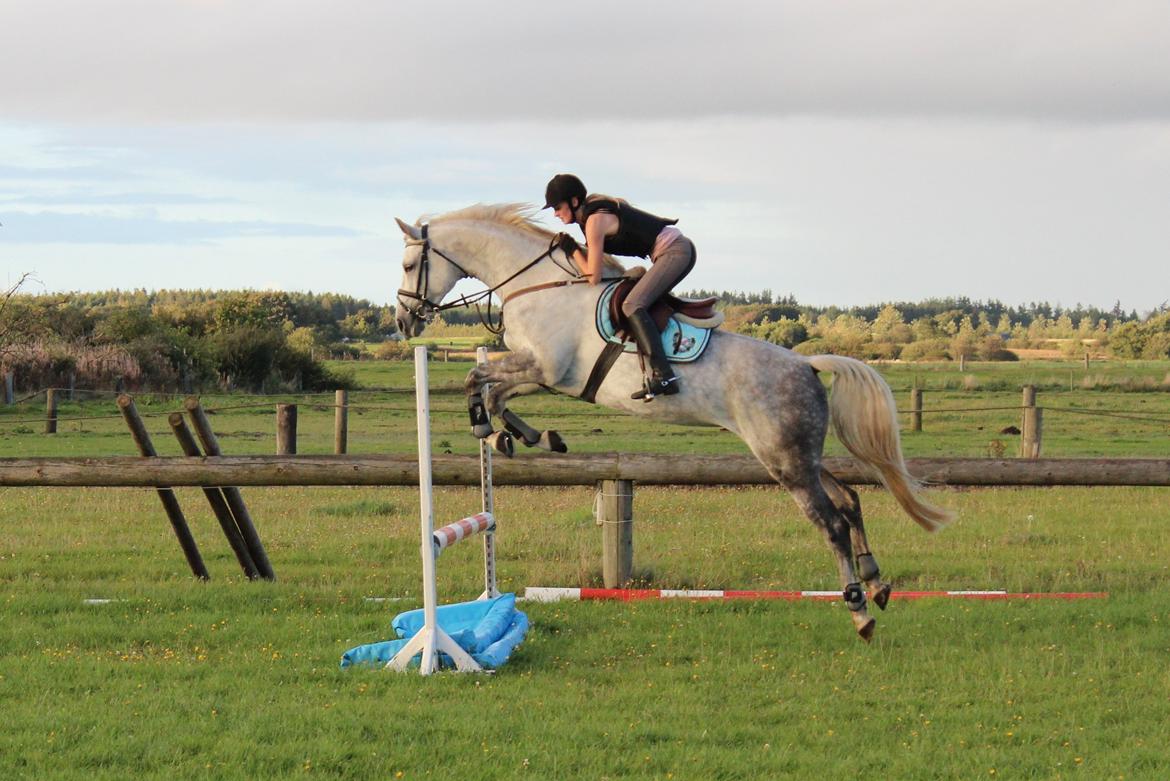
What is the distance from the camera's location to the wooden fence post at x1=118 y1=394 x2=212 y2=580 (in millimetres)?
9242

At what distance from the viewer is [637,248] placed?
23.3ft

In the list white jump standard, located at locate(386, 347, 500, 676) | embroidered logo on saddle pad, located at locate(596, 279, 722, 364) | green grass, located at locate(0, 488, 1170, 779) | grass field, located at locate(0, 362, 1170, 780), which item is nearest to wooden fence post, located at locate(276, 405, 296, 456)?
grass field, located at locate(0, 362, 1170, 780)

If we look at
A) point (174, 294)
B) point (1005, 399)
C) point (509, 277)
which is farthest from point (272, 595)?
point (174, 294)

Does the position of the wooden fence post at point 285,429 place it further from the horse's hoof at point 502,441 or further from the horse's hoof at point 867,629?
the horse's hoof at point 867,629

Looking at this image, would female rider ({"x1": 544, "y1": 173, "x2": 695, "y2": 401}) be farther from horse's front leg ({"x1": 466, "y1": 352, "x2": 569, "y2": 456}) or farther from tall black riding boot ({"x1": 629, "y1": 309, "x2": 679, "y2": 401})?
horse's front leg ({"x1": 466, "y1": 352, "x2": 569, "y2": 456})

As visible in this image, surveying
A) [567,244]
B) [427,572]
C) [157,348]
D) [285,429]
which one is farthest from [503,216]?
[157,348]

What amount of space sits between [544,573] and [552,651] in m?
2.28

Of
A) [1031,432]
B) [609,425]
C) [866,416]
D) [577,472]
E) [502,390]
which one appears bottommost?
[609,425]

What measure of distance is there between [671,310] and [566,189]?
88 centimetres

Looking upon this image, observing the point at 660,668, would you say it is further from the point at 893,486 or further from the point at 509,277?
the point at 509,277

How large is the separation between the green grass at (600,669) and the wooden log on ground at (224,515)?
0.18 m

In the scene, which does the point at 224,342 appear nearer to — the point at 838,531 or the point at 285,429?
the point at 285,429

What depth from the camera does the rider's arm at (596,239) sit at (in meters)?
6.88

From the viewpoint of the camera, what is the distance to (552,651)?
7.23 meters
